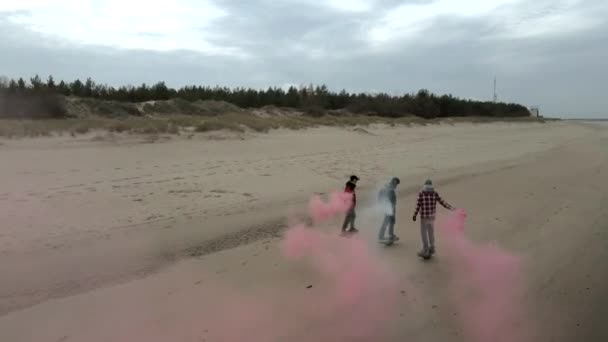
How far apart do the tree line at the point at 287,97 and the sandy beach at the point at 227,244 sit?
1789cm

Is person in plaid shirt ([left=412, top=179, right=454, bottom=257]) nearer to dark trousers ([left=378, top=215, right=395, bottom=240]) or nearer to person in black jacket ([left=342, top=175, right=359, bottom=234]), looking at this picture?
dark trousers ([left=378, top=215, right=395, bottom=240])

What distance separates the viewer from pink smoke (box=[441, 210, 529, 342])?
21.5 ft

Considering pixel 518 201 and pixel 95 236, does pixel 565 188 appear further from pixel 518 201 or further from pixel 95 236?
pixel 95 236

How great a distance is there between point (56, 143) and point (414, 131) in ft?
77.3

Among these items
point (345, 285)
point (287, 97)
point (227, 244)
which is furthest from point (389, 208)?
point (287, 97)

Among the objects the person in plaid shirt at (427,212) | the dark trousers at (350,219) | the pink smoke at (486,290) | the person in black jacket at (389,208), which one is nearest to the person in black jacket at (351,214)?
the dark trousers at (350,219)

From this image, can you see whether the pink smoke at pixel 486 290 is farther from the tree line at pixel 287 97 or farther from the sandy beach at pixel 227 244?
the tree line at pixel 287 97

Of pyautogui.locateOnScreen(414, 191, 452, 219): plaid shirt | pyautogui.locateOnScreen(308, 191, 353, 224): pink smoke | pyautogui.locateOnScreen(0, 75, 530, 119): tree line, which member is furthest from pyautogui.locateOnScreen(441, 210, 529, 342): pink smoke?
pyautogui.locateOnScreen(0, 75, 530, 119): tree line

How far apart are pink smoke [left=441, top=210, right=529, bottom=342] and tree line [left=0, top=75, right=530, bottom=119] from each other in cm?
2584

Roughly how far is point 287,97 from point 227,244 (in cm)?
4460

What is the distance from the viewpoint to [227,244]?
31.3 ft

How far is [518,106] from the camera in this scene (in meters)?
102

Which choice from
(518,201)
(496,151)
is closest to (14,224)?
(518,201)

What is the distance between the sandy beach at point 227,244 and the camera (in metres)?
6.52
